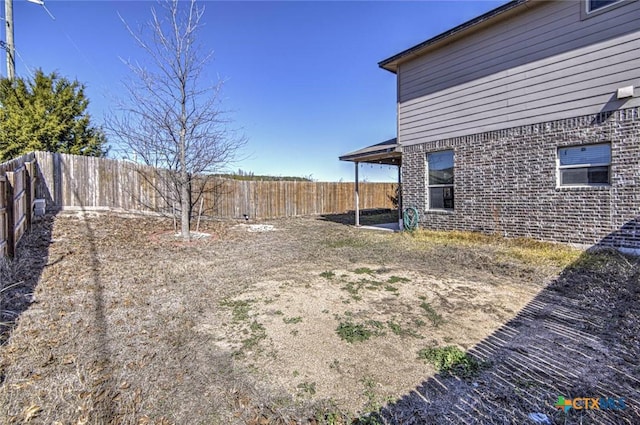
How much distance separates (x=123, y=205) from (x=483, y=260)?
10956mm

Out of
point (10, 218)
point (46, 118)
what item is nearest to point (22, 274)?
point (10, 218)

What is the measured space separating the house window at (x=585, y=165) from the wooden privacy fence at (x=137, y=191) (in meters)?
11.4

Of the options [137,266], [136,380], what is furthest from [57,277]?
[136,380]

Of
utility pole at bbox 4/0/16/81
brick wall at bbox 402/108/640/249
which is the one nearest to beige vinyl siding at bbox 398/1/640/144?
brick wall at bbox 402/108/640/249

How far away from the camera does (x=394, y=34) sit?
10281 millimetres

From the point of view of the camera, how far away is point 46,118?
11719mm

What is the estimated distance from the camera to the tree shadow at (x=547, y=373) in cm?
192

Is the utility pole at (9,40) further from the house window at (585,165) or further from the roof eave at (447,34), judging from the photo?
the house window at (585,165)

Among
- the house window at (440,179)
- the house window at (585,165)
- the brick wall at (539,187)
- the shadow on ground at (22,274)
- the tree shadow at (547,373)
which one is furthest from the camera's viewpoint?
the house window at (440,179)

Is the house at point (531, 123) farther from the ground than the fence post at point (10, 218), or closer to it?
farther from the ground

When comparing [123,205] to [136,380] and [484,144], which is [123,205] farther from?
[484,144]

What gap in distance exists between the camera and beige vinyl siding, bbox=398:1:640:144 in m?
5.68

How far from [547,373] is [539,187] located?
221 inches

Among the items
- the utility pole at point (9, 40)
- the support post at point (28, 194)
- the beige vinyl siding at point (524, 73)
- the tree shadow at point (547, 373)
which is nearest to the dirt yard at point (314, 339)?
the tree shadow at point (547, 373)
